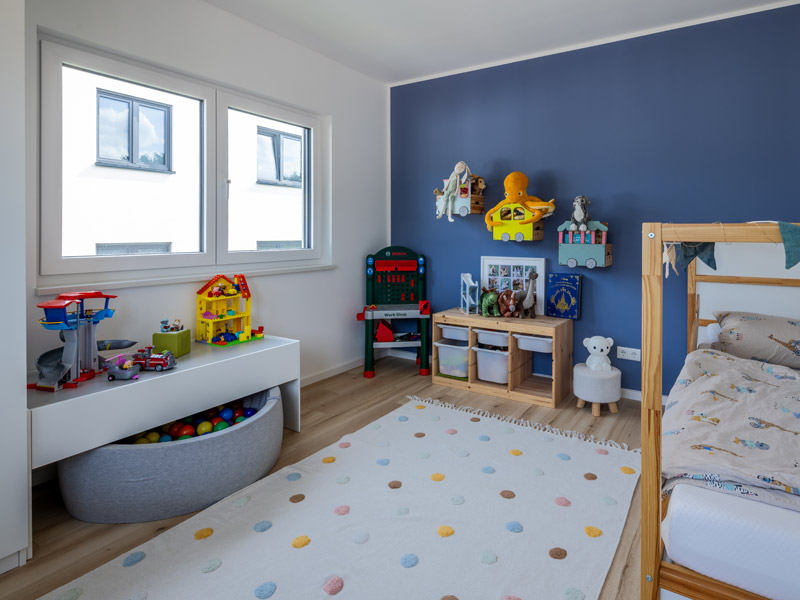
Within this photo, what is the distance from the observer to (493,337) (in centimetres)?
341

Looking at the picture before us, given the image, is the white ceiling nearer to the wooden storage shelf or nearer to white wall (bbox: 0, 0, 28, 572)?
white wall (bbox: 0, 0, 28, 572)

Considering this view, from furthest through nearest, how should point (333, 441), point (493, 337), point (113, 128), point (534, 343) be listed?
point (493, 337), point (534, 343), point (333, 441), point (113, 128)

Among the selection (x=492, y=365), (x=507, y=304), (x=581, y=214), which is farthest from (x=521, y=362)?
(x=581, y=214)

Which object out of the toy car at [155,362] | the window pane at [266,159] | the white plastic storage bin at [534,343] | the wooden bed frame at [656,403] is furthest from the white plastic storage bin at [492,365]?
the wooden bed frame at [656,403]

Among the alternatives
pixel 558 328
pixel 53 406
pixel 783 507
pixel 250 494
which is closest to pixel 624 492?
pixel 783 507

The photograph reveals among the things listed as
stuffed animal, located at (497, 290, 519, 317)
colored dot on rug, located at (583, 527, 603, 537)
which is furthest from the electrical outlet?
colored dot on rug, located at (583, 527, 603, 537)

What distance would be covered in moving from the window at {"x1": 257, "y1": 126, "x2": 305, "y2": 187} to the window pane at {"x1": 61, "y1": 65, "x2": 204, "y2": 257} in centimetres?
48

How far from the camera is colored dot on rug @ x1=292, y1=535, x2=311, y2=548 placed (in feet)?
5.75

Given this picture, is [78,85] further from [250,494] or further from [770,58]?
[770,58]

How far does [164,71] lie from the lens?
8.64ft

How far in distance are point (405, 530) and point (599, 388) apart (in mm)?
1638

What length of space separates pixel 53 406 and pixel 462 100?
10.6 ft

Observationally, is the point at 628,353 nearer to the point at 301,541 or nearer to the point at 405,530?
the point at 405,530

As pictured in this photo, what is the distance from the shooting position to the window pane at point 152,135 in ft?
8.58
